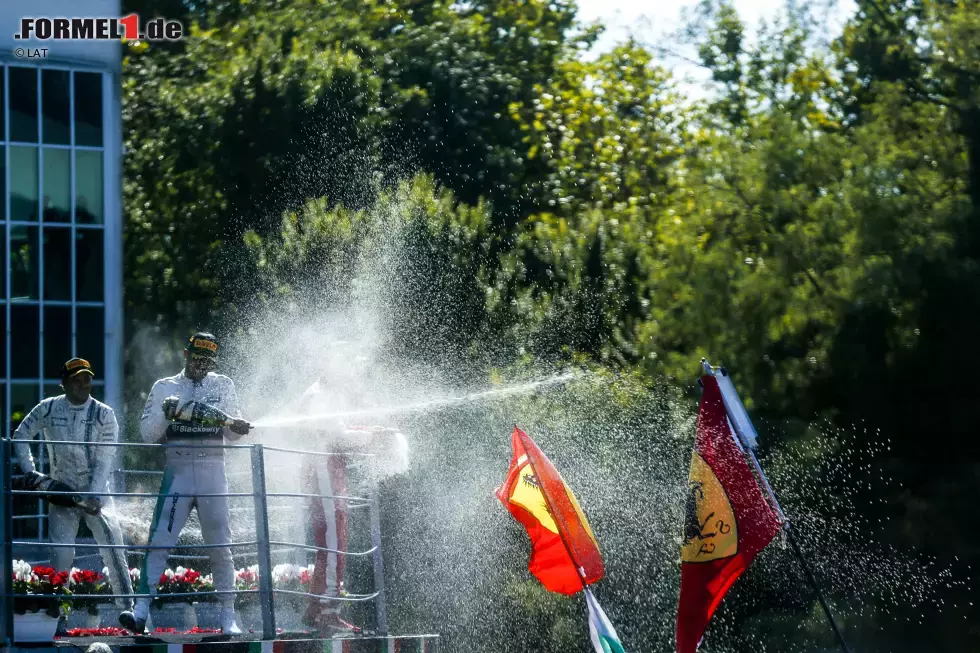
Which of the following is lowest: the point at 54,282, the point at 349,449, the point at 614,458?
the point at 614,458

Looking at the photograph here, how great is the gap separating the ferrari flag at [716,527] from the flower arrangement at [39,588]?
382cm

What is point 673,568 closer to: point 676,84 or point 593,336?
point 593,336

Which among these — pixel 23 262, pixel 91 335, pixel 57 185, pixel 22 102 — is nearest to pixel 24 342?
pixel 91 335

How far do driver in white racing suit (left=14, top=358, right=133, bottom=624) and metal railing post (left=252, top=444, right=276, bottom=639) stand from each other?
1973 mm

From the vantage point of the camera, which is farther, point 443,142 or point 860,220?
point 443,142

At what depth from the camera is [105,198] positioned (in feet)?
61.2

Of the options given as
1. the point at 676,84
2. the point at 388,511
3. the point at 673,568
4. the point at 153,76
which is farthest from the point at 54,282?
the point at 676,84

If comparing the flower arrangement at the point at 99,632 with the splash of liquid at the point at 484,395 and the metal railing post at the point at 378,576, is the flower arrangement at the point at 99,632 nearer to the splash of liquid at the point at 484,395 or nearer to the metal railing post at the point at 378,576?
the metal railing post at the point at 378,576

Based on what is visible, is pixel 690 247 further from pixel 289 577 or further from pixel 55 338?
pixel 289 577

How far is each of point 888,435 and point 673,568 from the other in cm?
295

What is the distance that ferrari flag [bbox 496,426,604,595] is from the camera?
34.4 ft

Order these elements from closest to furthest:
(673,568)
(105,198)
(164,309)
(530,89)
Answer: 1. (673,568)
2. (105,198)
3. (164,309)
4. (530,89)

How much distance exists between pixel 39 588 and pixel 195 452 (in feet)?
4.16

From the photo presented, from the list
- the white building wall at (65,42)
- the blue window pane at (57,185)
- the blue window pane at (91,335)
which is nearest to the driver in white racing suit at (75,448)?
the blue window pane at (91,335)
